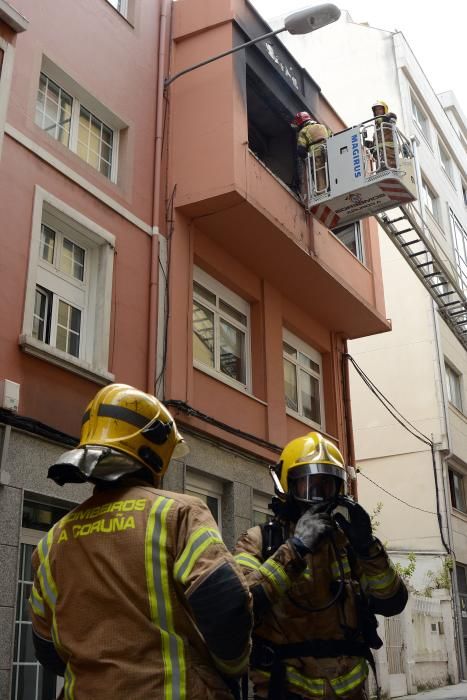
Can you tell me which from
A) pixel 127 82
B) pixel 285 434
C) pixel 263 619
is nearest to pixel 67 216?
pixel 127 82

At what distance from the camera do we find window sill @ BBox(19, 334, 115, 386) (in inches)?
329

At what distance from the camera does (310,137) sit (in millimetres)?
14023

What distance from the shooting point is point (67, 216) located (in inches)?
377

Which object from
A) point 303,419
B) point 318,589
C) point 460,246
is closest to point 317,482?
point 318,589

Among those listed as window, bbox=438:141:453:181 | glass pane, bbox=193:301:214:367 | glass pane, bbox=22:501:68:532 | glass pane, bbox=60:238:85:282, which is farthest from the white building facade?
glass pane, bbox=22:501:68:532

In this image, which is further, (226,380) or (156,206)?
Result: (226,380)

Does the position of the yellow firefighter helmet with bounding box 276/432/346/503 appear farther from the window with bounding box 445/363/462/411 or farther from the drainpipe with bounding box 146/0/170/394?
the window with bounding box 445/363/462/411

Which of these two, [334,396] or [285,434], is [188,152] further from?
[334,396]

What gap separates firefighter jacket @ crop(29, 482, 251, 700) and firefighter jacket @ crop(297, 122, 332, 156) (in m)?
11.9

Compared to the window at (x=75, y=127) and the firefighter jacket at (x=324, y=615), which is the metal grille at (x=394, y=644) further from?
the firefighter jacket at (x=324, y=615)

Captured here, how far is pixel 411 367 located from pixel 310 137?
9615 mm

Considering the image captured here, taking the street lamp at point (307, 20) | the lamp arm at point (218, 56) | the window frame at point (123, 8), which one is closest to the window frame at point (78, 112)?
the lamp arm at point (218, 56)

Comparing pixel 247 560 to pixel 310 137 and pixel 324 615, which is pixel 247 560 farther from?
pixel 310 137

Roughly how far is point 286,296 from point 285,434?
8.41 feet
